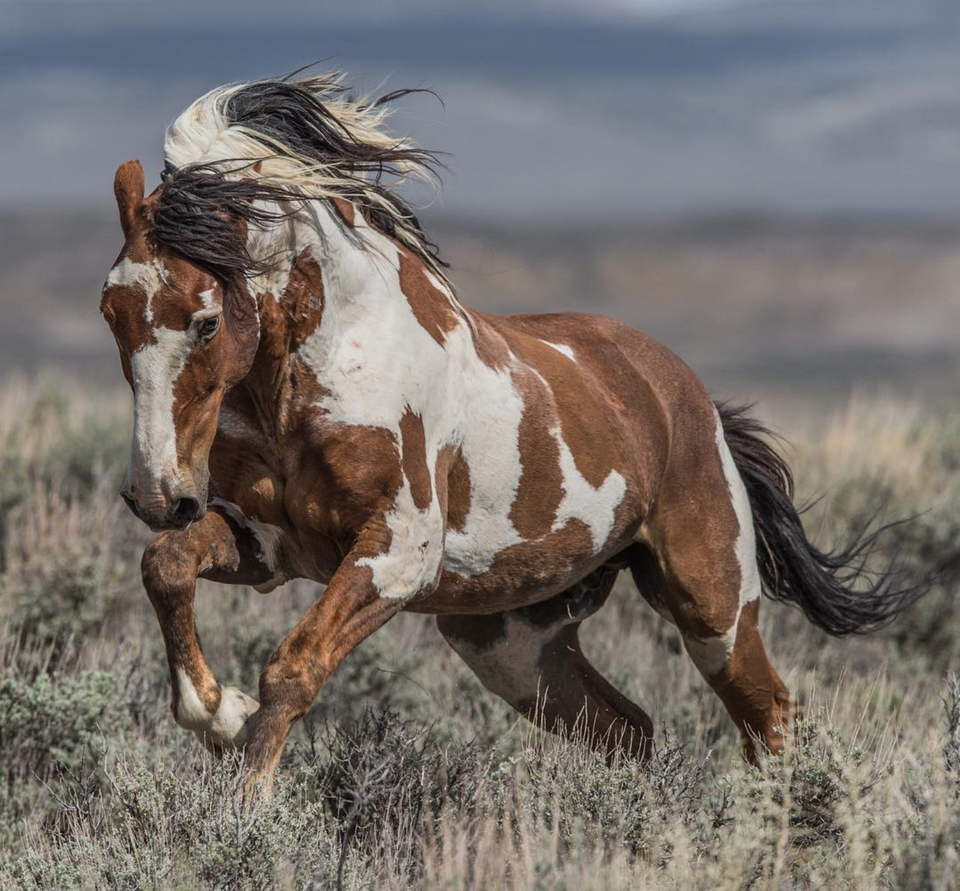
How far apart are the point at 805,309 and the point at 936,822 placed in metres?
81.6

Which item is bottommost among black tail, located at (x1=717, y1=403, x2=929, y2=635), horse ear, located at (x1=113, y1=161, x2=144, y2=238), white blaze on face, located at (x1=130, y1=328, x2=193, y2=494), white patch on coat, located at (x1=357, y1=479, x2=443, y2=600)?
black tail, located at (x1=717, y1=403, x2=929, y2=635)

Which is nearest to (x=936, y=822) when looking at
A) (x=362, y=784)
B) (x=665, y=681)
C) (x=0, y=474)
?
(x=362, y=784)

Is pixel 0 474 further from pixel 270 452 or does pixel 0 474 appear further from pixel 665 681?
pixel 270 452

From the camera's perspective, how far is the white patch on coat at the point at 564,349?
530 centimetres

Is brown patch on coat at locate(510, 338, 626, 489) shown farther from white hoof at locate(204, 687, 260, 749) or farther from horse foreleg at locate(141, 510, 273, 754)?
white hoof at locate(204, 687, 260, 749)

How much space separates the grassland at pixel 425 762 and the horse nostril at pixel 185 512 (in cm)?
73

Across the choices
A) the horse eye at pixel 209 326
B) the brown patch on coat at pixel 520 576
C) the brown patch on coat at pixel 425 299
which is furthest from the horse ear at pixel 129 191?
the brown patch on coat at pixel 520 576

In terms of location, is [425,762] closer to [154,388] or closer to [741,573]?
[741,573]

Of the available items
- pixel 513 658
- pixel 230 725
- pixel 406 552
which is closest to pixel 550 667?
pixel 513 658

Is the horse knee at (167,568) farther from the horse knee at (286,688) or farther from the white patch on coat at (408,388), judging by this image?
the white patch on coat at (408,388)

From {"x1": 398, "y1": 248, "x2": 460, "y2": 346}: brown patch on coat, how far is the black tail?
186 centimetres

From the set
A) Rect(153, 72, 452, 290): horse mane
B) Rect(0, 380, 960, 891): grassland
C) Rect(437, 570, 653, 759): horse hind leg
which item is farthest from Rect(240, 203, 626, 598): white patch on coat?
Rect(437, 570, 653, 759): horse hind leg

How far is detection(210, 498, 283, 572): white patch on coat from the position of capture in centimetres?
450

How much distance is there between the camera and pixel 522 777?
5.29 metres
